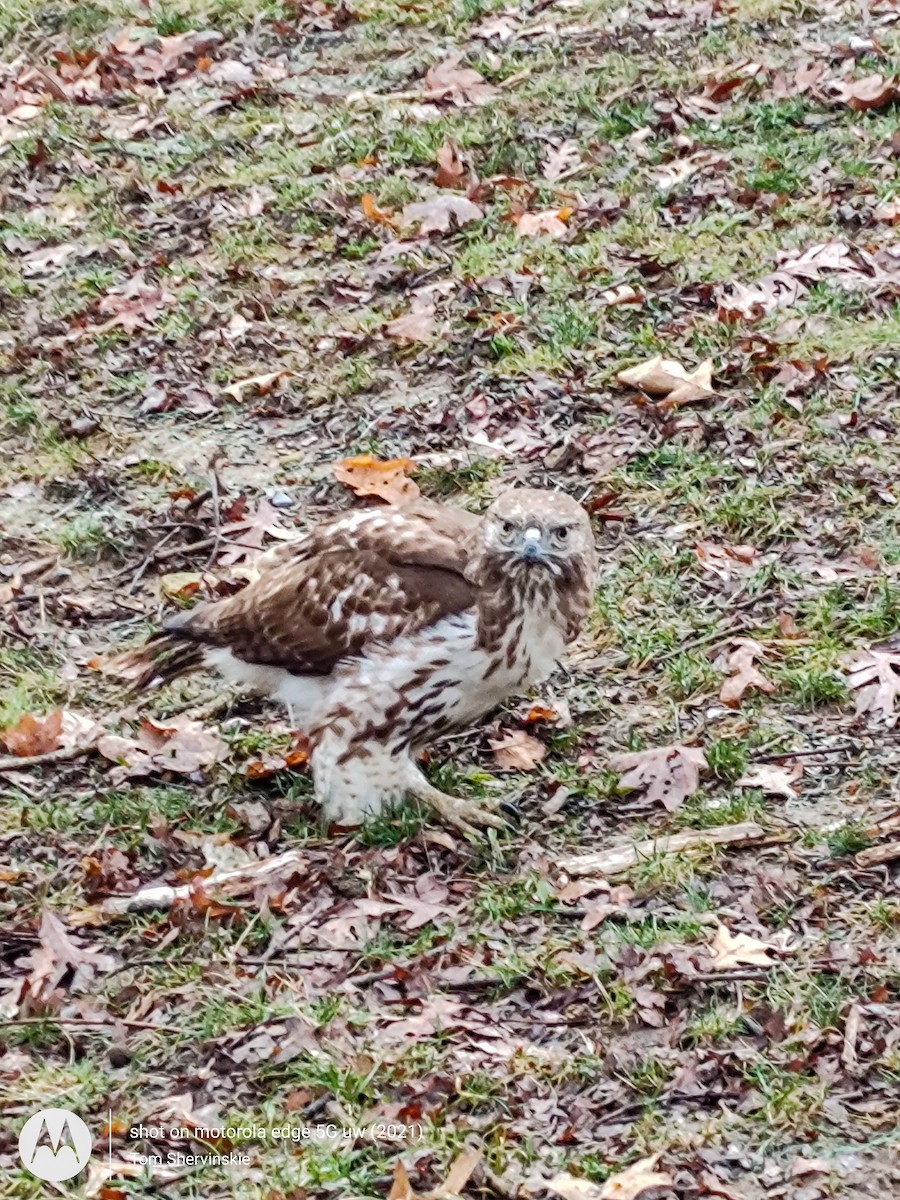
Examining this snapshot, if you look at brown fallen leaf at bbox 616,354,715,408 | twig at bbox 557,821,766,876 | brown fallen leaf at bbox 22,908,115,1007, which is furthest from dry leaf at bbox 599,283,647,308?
brown fallen leaf at bbox 22,908,115,1007

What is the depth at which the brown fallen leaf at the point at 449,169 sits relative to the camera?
1002 cm

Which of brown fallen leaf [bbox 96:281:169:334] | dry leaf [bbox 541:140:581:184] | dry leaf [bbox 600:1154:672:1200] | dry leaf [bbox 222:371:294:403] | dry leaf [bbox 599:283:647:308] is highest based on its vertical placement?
dry leaf [bbox 541:140:581:184]

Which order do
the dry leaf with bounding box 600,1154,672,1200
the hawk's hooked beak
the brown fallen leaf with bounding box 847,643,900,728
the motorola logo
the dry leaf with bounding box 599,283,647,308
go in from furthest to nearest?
the dry leaf with bounding box 599,283,647,308 → the brown fallen leaf with bounding box 847,643,900,728 → the hawk's hooked beak → the motorola logo → the dry leaf with bounding box 600,1154,672,1200

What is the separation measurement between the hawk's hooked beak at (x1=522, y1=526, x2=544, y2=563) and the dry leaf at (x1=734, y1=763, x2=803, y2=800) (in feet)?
3.34

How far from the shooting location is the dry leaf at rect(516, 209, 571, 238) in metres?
9.45

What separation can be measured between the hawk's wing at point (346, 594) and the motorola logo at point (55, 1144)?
1.88 m

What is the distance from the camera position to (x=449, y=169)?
10047 millimetres

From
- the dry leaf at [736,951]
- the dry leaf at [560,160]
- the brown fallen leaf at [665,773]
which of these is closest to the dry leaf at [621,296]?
the dry leaf at [560,160]

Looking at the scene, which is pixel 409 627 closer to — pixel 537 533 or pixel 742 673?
pixel 537 533

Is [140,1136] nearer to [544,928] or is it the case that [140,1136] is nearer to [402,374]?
[544,928]

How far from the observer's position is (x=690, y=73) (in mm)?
10508

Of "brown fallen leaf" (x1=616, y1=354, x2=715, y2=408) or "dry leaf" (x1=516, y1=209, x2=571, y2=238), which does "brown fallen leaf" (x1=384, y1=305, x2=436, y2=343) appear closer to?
"dry leaf" (x1=516, y1=209, x2=571, y2=238)

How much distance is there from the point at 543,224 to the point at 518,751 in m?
4.10

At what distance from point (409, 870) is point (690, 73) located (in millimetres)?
6415
